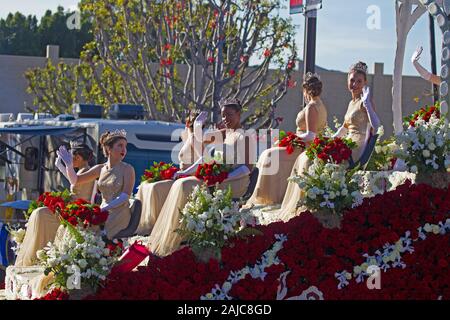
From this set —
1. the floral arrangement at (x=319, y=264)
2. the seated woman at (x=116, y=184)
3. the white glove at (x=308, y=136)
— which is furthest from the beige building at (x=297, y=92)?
the floral arrangement at (x=319, y=264)

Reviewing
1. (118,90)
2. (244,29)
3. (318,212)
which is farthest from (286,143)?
(118,90)

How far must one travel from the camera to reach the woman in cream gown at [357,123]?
33.6 ft

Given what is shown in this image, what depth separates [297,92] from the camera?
3525 cm

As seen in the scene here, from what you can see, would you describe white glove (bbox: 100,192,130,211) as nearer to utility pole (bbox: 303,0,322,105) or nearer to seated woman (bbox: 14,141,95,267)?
seated woman (bbox: 14,141,95,267)

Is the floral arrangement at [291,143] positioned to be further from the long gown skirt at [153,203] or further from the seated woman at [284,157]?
the long gown skirt at [153,203]

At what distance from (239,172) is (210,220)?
2.22m

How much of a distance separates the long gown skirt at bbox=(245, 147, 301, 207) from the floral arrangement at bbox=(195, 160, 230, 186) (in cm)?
89

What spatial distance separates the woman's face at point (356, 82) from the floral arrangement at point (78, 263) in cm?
364

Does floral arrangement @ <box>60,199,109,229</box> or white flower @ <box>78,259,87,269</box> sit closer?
white flower @ <box>78,259,87,269</box>

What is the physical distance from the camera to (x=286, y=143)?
36.5 ft

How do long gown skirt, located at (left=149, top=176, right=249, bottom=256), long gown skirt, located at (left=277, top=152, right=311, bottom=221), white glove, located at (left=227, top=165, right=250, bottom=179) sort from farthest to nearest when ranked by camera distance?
white glove, located at (left=227, top=165, right=250, bottom=179)
long gown skirt, located at (left=149, top=176, right=249, bottom=256)
long gown skirt, located at (left=277, top=152, right=311, bottom=221)

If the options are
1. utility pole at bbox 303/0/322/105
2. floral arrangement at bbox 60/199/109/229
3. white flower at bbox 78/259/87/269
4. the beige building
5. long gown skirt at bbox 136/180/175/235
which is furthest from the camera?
the beige building

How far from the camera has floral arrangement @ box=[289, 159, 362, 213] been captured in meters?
8.70

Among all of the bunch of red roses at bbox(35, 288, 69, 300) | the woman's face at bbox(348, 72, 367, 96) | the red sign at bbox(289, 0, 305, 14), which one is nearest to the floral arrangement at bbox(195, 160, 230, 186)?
the woman's face at bbox(348, 72, 367, 96)
